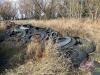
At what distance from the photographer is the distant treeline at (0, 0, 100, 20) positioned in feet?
91.5

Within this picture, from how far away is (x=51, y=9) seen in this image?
117 feet

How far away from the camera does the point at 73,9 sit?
28.6m

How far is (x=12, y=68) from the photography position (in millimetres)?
8336

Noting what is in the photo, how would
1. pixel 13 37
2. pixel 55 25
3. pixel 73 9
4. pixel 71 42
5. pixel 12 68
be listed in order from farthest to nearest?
pixel 73 9 → pixel 55 25 → pixel 13 37 → pixel 71 42 → pixel 12 68

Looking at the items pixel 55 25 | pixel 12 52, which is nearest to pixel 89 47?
pixel 12 52

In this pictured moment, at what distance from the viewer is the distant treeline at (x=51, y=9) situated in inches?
1097

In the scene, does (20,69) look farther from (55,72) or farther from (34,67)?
(55,72)

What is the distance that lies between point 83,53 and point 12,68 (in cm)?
282

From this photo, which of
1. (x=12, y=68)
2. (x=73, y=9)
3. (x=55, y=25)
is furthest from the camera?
(x=73, y=9)

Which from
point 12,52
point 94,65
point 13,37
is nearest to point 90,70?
point 94,65

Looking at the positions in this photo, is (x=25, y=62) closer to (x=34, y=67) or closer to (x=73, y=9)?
(x=34, y=67)

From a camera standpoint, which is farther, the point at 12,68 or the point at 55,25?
the point at 55,25

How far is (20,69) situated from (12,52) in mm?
2539

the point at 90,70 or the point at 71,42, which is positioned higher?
the point at 71,42
